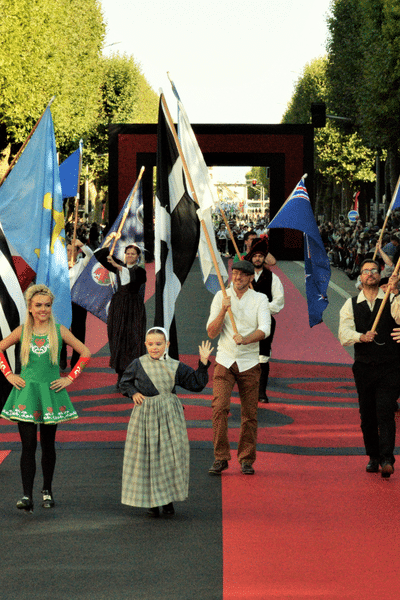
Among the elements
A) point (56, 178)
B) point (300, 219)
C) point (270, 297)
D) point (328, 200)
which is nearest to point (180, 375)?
point (56, 178)

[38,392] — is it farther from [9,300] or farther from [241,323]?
[9,300]

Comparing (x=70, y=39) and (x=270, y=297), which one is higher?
(x=70, y=39)

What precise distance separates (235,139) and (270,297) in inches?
1189

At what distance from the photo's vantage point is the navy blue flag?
1279 centimetres

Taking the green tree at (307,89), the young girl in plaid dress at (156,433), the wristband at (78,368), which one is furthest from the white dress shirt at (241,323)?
the green tree at (307,89)

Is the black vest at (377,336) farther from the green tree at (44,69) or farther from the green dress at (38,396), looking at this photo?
the green tree at (44,69)

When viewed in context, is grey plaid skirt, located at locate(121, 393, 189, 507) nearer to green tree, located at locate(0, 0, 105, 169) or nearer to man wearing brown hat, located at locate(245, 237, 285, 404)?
man wearing brown hat, located at locate(245, 237, 285, 404)

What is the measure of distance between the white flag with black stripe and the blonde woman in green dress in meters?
1.71

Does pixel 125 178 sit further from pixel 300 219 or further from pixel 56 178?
pixel 56 178

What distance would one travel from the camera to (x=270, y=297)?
11.0 metres

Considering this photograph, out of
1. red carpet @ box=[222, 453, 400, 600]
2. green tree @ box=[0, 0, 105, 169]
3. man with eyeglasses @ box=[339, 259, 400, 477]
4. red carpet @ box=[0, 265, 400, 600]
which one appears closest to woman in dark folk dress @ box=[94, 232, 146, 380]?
red carpet @ box=[0, 265, 400, 600]

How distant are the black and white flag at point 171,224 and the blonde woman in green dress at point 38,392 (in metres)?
1.45

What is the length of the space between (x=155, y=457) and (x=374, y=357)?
227cm

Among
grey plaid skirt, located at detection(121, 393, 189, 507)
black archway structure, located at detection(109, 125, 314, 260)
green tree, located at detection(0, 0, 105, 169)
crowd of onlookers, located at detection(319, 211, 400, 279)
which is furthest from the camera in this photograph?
black archway structure, located at detection(109, 125, 314, 260)
